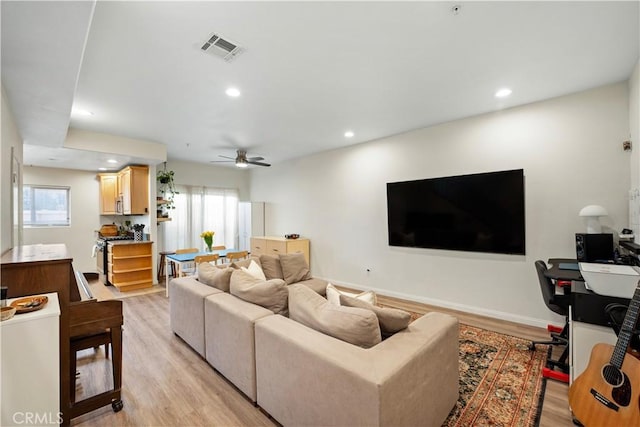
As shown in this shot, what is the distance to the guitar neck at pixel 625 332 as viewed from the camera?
61.1 inches

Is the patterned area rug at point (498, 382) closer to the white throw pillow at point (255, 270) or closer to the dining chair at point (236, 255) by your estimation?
the white throw pillow at point (255, 270)

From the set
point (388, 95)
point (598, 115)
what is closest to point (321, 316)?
point (388, 95)

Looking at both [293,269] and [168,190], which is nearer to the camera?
[293,269]

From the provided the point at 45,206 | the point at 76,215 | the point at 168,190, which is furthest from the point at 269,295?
the point at 45,206

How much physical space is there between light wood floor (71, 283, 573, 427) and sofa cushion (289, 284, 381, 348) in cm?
79

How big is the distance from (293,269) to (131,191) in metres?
3.68

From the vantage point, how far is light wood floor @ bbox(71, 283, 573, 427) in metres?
1.89

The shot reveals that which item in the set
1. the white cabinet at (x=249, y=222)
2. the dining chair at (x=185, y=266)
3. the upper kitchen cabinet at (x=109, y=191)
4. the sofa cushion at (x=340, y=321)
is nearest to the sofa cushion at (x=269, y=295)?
the sofa cushion at (x=340, y=321)

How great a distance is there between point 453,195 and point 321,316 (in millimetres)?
3002

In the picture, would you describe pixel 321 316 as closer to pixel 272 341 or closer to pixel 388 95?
pixel 272 341

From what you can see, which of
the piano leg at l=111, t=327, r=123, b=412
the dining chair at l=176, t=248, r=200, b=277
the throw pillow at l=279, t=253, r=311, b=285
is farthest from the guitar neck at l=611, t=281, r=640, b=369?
the dining chair at l=176, t=248, r=200, b=277

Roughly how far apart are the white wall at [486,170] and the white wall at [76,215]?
509 centimetres

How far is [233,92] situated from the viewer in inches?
115

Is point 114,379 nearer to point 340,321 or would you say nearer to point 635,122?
point 340,321
